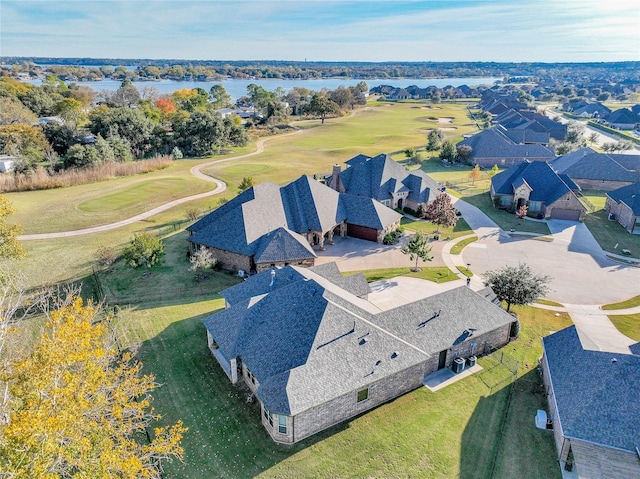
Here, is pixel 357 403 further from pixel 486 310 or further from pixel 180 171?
pixel 180 171

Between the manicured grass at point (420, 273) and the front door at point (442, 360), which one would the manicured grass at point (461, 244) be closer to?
the manicured grass at point (420, 273)

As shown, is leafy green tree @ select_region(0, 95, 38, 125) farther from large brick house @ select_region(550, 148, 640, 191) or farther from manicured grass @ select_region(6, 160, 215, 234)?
large brick house @ select_region(550, 148, 640, 191)

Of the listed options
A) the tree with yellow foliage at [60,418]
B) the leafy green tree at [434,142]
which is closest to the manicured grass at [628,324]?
the tree with yellow foliage at [60,418]

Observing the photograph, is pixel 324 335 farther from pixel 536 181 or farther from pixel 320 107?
pixel 320 107

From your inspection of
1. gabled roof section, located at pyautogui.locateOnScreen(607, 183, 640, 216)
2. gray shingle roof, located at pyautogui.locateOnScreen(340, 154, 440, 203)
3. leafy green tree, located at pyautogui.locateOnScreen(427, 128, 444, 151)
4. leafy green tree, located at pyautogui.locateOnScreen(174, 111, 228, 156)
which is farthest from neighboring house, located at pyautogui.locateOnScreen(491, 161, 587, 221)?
leafy green tree, located at pyautogui.locateOnScreen(174, 111, 228, 156)

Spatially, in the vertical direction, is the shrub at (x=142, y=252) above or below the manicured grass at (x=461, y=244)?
above

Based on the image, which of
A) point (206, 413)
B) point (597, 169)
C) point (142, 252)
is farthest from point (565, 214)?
point (142, 252)
